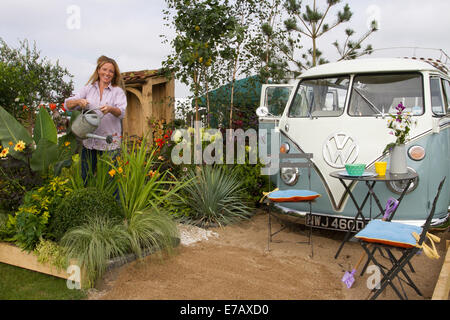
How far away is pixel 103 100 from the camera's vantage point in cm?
432

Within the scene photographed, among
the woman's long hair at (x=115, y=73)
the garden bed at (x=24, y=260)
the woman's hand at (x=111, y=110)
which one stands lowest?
the garden bed at (x=24, y=260)

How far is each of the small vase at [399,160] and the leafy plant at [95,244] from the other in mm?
2830

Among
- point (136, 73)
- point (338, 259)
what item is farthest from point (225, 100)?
point (338, 259)

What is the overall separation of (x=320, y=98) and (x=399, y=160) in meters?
1.49

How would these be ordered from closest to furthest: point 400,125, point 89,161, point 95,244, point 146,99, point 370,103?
point 95,244
point 400,125
point 89,161
point 370,103
point 146,99

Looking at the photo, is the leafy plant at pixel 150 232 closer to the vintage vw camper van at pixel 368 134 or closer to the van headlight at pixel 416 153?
the vintage vw camper van at pixel 368 134

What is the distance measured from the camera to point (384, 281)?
3.12 metres

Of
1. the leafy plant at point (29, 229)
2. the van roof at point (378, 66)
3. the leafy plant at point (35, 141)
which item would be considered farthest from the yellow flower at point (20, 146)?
the van roof at point (378, 66)

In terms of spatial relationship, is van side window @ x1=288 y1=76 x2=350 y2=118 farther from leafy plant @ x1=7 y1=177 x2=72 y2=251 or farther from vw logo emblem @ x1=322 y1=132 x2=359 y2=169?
leafy plant @ x1=7 y1=177 x2=72 y2=251

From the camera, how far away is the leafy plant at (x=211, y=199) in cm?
541

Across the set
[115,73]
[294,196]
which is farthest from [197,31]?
[294,196]

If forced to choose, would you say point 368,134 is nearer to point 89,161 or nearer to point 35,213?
point 89,161
